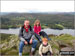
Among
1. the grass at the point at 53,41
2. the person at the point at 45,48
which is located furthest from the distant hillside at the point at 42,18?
the person at the point at 45,48

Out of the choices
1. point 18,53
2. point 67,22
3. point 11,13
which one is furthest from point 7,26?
point 67,22

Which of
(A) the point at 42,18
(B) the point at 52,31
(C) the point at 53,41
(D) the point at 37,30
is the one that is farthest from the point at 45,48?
(A) the point at 42,18

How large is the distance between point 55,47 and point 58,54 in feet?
1.06

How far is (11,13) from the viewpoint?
6984 mm

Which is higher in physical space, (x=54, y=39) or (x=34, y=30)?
(x=34, y=30)

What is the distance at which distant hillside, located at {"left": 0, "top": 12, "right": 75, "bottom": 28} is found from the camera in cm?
691

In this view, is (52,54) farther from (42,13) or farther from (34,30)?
(42,13)

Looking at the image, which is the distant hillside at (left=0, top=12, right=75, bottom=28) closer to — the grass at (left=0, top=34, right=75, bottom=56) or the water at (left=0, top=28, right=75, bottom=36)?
the water at (left=0, top=28, right=75, bottom=36)

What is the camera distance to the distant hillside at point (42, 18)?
6.91 metres

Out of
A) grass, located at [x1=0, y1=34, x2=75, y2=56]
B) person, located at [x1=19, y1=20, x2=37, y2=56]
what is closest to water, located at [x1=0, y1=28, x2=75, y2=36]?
grass, located at [x1=0, y1=34, x2=75, y2=56]

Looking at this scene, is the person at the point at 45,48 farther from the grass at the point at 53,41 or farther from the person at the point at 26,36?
the grass at the point at 53,41

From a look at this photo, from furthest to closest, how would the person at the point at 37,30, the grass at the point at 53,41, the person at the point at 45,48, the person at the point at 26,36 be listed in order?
the grass at the point at 53,41 → the person at the point at 37,30 → the person at the point at 26,36 → the person at the point at 45,48

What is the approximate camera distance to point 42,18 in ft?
22.8

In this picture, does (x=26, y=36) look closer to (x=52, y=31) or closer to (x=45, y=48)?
(x=45, y=48)
